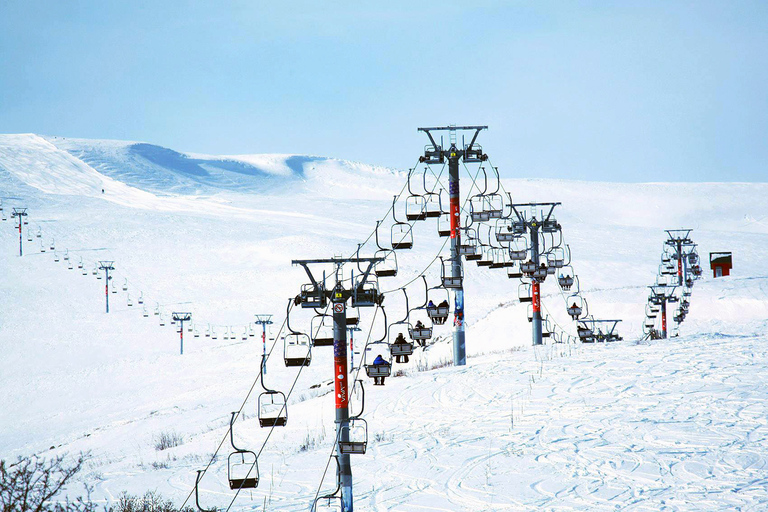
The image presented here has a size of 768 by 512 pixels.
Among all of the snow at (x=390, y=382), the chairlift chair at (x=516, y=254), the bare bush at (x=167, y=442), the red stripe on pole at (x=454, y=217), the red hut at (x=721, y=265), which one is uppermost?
the red stripe on pole at (x=454, y=217)

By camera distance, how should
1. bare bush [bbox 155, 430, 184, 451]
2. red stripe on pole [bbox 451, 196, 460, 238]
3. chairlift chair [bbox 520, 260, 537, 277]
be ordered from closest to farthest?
bare bush [bbox 155, 430, 184, 451] → red stripe on pole [bbox 451, 196, 460, 238] → chairlift chair [bbox 520, 260, 537, 277]

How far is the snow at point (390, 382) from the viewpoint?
1436 cm

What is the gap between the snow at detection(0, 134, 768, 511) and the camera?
565 inches

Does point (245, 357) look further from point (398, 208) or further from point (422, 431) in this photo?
point (398, 208)

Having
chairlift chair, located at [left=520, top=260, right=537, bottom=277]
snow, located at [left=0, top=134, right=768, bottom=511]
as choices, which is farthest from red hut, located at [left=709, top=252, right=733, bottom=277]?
chairlift chair, located at [left=520, top=260, right=537, bottom=277]

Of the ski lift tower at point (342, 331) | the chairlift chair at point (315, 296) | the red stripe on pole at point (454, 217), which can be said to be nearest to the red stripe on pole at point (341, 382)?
the ski lift tower at point (342, 331)

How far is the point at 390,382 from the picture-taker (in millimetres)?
25047

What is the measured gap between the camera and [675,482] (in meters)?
13.4

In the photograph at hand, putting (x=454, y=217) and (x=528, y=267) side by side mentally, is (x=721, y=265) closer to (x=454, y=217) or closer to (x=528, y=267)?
(x=528, y=267)

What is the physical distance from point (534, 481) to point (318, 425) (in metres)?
7.71

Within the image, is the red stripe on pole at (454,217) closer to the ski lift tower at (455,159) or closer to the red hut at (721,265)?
the ski lift tower at (455,159)

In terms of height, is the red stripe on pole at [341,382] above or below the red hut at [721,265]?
below

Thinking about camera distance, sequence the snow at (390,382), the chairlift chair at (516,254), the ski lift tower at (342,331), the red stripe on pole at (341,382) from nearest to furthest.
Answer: the ski lift tower at (342,331) → the red stripe on pole at (341,382) → the snow at (390,382) → the chairlift chair at (516,254)

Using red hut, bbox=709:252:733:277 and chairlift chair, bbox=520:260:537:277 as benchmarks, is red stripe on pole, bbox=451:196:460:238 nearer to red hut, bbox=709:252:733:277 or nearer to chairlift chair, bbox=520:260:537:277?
chairlift chair, bbox=520:260:537:277
